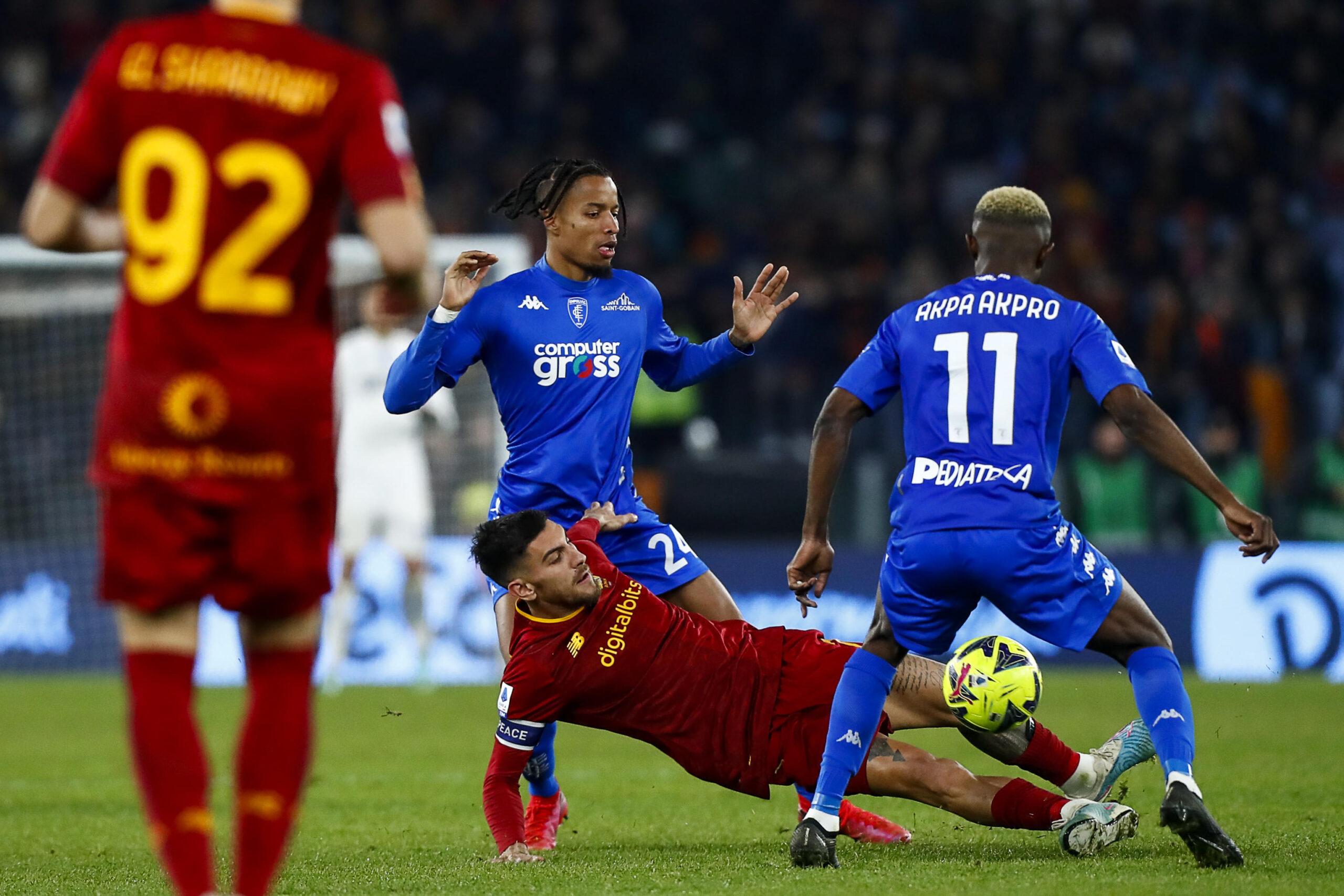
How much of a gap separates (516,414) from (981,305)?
177 centimetres

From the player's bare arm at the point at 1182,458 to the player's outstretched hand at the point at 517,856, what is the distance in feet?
7.48

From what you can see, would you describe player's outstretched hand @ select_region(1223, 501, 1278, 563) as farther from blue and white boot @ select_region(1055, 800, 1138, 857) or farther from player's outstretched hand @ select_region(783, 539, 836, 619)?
player's outstretched hand @ select_region(783, 539, 836, 619)

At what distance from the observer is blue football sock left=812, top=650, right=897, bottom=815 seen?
206 inches

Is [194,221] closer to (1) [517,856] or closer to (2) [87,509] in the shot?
(1) [517,856]

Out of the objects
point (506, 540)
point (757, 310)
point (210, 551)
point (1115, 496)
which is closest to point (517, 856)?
point (506, 540)

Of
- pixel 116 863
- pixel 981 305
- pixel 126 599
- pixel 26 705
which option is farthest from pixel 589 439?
pixel 26 705

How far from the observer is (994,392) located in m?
5.12

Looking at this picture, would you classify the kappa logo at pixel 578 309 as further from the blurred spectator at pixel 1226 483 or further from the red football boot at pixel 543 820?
the blurred spectator at pixel 1226 483

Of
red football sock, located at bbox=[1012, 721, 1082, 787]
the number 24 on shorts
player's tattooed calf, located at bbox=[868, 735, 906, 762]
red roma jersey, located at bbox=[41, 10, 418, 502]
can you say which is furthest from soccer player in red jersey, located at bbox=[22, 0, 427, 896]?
red football sock, located at bbox=[1012, 721, 1082, 787]

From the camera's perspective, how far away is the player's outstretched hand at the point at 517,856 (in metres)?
5.47

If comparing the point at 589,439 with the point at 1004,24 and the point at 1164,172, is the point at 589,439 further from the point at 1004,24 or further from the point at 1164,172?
the point at 1004,24

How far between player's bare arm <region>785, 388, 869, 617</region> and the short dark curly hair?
858mm

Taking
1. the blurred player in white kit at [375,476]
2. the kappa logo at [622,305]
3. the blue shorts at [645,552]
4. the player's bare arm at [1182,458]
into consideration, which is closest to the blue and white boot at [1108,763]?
the player's bare arm at [1182,458]

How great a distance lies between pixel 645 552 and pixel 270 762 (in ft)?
8.93
